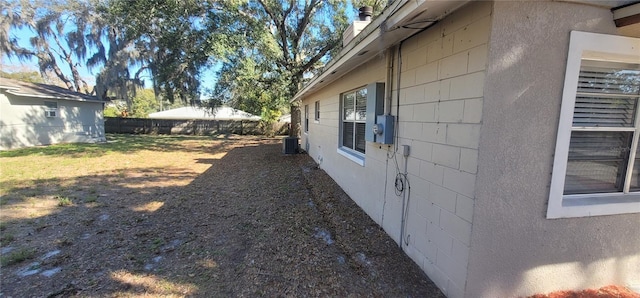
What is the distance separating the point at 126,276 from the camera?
9.27 ft

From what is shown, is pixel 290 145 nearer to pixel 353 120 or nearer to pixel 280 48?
pixel 280 48

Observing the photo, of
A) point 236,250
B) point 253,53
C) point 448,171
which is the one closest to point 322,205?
point 236,250

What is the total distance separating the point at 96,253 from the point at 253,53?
10.6m

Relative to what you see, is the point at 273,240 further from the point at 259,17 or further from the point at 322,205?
the point at 259,17

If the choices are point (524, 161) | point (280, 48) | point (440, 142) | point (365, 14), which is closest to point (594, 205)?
point (524, 161)

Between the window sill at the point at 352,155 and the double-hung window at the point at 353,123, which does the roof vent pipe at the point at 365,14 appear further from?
the window sill at the point at 352,155

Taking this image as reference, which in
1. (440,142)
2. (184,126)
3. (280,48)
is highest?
(280,48)

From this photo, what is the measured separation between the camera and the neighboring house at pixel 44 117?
483 inches

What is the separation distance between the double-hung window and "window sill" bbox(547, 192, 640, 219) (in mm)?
2800

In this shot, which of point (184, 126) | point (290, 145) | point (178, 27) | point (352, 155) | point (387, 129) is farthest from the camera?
point (184, 126)

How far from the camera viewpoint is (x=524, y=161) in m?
2.18

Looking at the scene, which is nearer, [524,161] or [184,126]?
[524,161]

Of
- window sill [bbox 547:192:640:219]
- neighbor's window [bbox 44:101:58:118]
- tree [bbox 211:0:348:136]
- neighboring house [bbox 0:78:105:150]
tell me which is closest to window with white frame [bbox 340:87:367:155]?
window sill [bbox 547:192:640:219]

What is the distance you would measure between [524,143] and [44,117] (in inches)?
766
